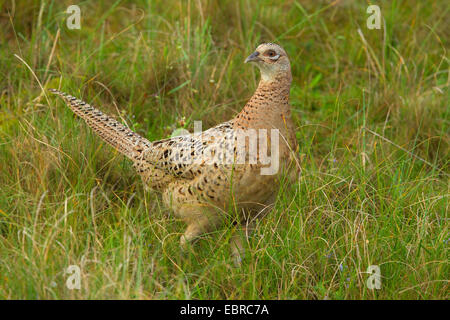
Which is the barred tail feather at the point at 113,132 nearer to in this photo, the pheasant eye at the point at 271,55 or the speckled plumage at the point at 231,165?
the speckled plumage at the point at 231,165

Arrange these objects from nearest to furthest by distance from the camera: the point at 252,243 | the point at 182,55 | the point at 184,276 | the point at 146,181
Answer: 1. the point at 184,276
2. the point at 252,243
3. the point at 146,181
4. the point at 182,55

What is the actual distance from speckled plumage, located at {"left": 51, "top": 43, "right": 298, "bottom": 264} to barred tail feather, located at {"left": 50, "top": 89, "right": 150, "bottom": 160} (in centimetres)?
41

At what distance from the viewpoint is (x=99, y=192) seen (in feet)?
14.5

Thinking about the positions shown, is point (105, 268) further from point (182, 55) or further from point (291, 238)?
point (182, 55)

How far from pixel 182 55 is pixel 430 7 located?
322cm

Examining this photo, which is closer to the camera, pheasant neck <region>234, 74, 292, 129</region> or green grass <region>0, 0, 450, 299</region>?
green grass <region>0, 0, 450, 299</region>

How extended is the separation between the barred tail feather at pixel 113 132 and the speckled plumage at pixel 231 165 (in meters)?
0.41

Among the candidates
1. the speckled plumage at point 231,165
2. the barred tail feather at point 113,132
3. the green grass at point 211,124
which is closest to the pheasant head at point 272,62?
the speckled plumage at point 231,165

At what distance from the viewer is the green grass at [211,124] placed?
148 inches

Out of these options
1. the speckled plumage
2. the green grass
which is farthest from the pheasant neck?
the green grass

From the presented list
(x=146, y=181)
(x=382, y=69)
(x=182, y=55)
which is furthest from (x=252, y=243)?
(x=382, y=69)

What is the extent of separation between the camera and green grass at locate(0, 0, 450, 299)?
376 centimetres

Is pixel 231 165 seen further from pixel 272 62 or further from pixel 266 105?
pixel 272 62

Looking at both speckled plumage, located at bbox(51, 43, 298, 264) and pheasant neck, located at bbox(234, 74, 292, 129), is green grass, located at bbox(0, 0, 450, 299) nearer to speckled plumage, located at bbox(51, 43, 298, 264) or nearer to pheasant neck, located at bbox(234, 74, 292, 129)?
speckled plumage, located at bbox(51, 43, 298, 264)
